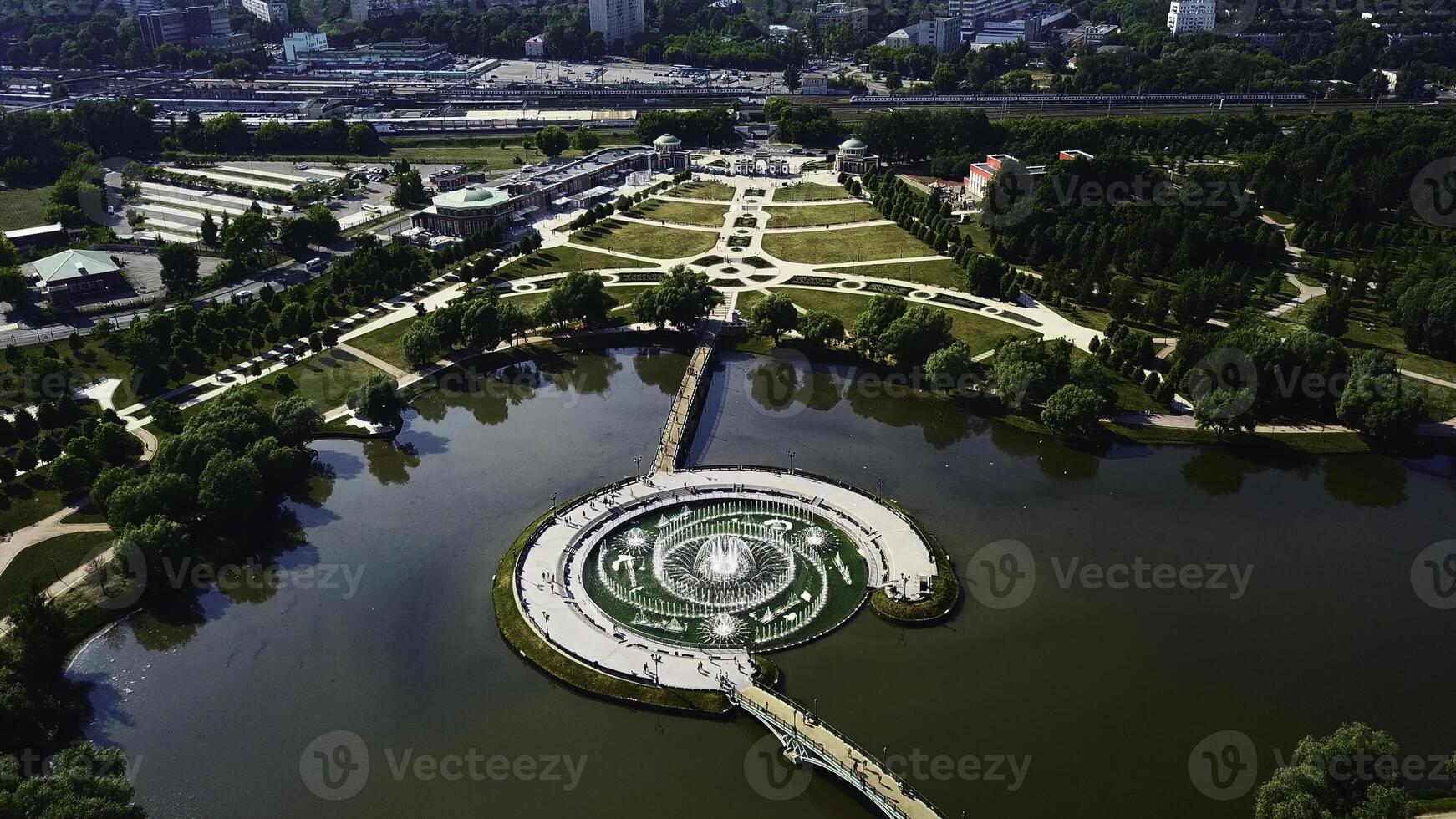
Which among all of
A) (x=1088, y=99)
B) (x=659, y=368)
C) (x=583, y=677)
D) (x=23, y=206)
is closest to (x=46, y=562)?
(x=583, y=677)

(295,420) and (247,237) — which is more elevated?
(247,237)

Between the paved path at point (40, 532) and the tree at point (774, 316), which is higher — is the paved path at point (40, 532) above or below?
below

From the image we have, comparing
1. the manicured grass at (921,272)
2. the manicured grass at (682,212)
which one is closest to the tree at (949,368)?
the manicured grass at (921,272)

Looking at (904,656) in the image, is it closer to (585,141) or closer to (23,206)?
(585,141)

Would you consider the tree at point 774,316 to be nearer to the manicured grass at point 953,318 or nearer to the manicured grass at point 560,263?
the manicured grass at point 953,318

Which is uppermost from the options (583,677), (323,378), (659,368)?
(323,378)

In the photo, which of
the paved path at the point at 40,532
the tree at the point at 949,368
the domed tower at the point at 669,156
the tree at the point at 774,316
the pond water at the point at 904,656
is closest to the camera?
the pond water at the point at 904,656

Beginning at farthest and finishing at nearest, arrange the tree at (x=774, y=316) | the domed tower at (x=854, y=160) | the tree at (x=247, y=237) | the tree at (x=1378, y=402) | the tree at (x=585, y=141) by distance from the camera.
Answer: the tree at (x=585, y=141)
the domed tower at (x=854, y=160)
the tree at (x=247, y=237)
the tree at (x=774, y=316)
the tree at (x=1378, y=402)
